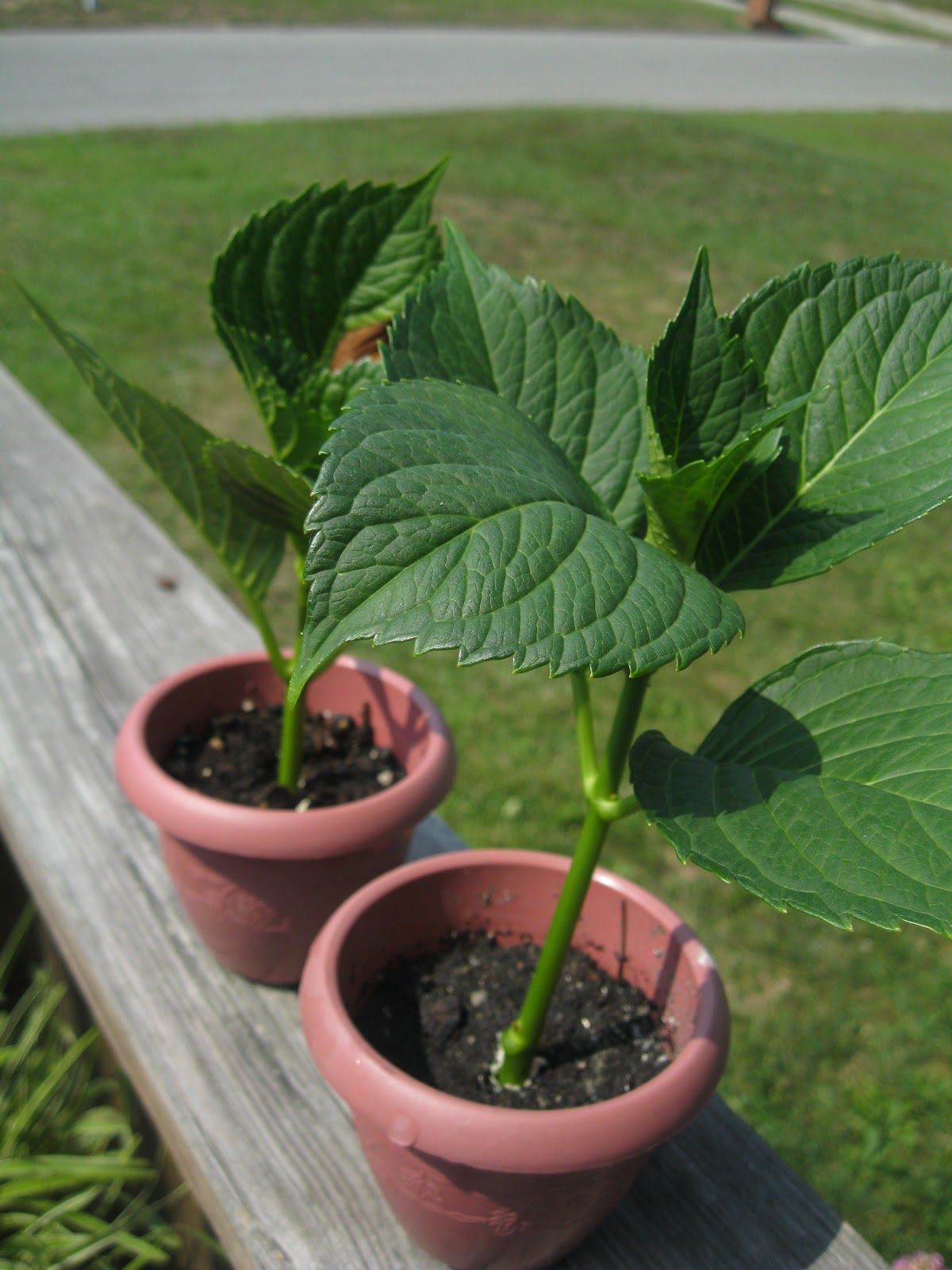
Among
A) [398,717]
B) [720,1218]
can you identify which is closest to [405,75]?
[398,717]

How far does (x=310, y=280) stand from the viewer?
98 cm

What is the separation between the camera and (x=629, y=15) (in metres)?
17.5

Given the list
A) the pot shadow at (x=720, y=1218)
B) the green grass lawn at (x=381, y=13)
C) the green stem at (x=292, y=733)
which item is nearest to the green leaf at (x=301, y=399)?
the green stem at (x=292, y=733)

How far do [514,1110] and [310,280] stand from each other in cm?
68

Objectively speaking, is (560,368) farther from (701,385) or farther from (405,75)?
(405,75)

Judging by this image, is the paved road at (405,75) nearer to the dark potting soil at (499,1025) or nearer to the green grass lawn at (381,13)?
the green grass lawn at (381,13)

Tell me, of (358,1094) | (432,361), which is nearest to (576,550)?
(432,361)

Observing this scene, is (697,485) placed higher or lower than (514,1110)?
higher

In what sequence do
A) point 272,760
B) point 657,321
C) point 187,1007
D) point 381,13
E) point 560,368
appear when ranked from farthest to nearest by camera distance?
point 381,13
point 657,321
point 272,760
point 187,1007
point 560,368

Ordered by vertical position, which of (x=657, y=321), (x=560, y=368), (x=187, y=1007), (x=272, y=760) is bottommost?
(x=657, y=321)

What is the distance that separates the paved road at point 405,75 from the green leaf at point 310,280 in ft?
25.6

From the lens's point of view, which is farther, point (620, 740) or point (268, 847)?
point (268, 847)

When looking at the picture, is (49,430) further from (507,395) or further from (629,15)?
(629,15)

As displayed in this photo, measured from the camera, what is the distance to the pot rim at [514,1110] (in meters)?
0.71
